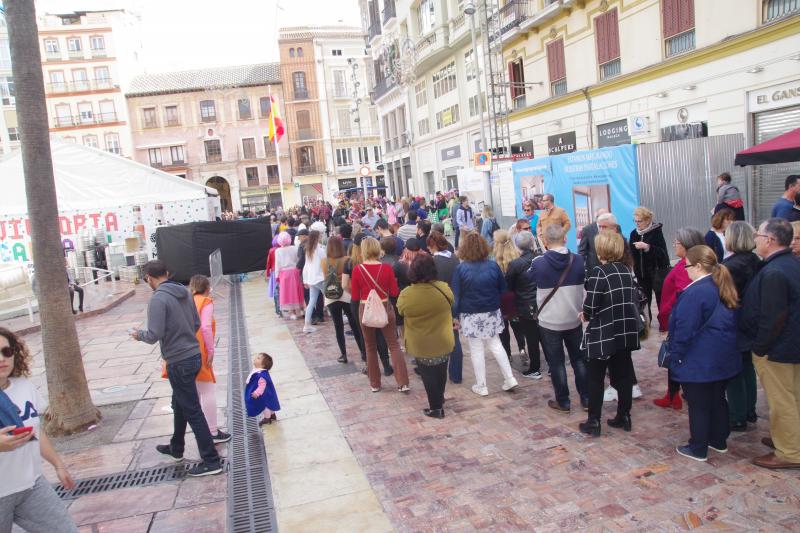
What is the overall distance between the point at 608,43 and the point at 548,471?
16.0 metres

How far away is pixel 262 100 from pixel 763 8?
45316 millimetres

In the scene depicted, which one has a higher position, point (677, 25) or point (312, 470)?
point (677, 25)

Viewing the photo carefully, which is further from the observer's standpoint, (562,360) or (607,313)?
(562,360)

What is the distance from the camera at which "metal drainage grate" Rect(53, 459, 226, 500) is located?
4.81m

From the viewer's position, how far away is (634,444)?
4734 mm

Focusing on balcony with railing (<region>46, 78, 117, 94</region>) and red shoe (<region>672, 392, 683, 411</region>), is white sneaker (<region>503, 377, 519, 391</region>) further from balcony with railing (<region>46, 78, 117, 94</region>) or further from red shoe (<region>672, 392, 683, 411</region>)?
balcony with railing (<region>46, 78, 117, 94</region>)

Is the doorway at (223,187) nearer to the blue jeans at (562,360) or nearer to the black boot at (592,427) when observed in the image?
the blue jeans at (562,360)

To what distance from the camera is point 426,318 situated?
18.3 ft

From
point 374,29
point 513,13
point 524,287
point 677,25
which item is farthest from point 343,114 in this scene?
point 524,287

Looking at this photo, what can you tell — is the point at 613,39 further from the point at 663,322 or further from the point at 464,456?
the point at 464,456

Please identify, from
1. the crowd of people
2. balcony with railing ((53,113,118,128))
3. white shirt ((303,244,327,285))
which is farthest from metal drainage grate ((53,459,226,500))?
balcony with railing ((53,113,118,128))

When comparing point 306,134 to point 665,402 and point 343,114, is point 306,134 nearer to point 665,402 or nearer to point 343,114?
point 343,114

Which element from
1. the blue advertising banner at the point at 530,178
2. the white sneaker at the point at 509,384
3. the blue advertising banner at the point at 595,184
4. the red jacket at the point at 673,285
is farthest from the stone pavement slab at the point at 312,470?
the blue advertising banner at the point at 530,178

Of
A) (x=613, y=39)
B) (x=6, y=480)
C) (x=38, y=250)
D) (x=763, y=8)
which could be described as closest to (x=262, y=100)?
(x=613, y=39)
